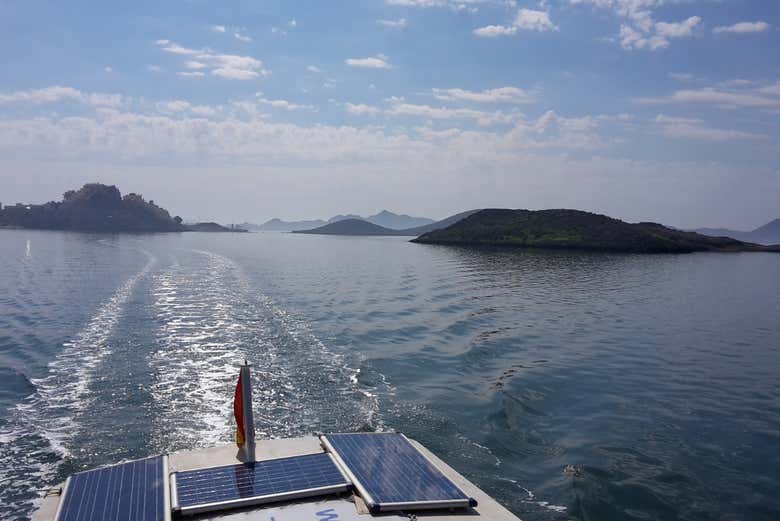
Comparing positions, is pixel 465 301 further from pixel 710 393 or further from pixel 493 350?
pixel 710 393

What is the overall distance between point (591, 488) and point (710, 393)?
446 inches

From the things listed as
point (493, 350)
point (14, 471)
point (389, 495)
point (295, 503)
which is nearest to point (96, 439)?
point (14, 471)

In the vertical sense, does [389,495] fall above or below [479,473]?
above

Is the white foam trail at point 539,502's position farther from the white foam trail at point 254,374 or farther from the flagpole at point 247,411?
the flagpole at point 247,411

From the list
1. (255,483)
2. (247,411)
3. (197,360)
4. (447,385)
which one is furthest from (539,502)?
(197,360)

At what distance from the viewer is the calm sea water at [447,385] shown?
46.7 feet

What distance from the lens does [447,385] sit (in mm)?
22188

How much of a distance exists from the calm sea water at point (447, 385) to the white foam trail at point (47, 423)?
71 mm

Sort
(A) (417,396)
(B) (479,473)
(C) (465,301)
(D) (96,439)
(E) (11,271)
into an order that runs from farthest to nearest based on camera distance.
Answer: (E) (11,271) → (C) (465,301) → (A) (417,396) → (D) (96,439) → (B) (479,473)

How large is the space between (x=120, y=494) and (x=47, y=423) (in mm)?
8826

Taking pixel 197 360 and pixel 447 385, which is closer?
pixel 447 385

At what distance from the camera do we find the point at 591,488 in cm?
1362

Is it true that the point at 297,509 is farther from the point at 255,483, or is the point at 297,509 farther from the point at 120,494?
the point at 120,494

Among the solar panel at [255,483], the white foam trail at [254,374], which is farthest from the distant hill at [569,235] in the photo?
the solar panel at [255,483]
